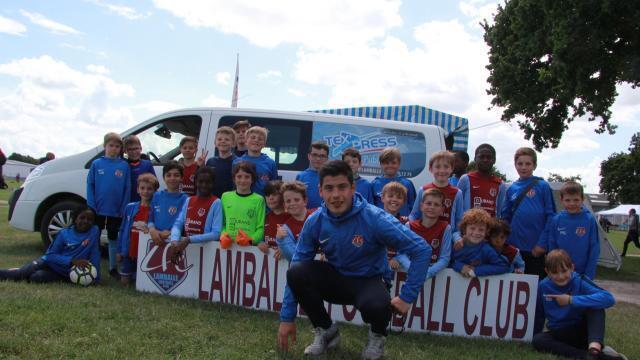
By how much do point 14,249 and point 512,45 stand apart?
552 inches

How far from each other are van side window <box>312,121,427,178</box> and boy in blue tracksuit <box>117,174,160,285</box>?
221 cm

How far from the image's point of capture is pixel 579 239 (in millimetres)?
4426

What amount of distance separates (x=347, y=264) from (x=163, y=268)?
231cm

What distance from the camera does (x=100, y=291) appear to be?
4.69m

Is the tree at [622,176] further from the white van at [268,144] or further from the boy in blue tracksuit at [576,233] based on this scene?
the boy in blue tracksuit at [576,233]

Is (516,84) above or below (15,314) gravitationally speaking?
above

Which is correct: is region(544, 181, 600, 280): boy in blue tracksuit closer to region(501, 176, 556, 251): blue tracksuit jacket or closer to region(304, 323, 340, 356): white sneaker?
region(501, 176, 556, 251): blue tracksuit jacket

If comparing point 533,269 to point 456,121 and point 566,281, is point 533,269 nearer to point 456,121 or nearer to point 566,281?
point 566,281

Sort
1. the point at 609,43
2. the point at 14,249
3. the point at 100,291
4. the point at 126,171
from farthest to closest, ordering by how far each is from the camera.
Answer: the point at 609,43
the point at 14,249
the point at 126,171
the point at 100,291

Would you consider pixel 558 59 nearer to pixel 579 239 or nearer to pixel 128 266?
pixel 579 239

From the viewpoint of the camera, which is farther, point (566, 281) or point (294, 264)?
point (566, 281)

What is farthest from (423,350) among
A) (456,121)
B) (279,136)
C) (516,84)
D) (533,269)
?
(516,84)

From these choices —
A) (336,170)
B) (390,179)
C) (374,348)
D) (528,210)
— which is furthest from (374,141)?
(374,348)

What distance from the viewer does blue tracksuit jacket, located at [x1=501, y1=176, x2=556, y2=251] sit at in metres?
4.79
